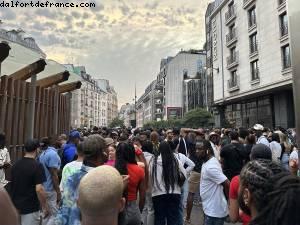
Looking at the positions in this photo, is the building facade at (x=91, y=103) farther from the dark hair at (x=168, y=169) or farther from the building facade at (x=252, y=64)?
the dark hair at (x=168, y=169)

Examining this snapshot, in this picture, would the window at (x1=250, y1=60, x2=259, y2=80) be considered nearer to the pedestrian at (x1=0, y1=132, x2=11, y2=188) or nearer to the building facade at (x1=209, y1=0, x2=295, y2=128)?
the building facade at (x1=209, y1=0, x2=295, y2=128)

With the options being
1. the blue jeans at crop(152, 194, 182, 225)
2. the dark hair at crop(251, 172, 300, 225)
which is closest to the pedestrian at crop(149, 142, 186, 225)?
the blue jeans at crop(152, 194, 182, 225)

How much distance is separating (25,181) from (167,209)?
2280 millimetres

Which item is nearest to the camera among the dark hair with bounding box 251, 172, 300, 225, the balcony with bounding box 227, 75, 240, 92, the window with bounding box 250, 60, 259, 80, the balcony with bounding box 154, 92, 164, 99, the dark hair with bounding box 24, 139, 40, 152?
the dark hair with bounding box 251, 172, 300, 225

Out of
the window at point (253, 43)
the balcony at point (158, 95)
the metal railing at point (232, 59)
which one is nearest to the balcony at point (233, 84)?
the metal railing at point (232, 59)

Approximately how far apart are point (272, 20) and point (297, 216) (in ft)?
83.8

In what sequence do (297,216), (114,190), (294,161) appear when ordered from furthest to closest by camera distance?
1. (294,161)
2. (114,190)
3. (297,216)

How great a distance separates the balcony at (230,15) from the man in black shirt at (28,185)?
2962cm

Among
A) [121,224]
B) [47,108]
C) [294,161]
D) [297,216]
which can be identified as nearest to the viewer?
[297,216]

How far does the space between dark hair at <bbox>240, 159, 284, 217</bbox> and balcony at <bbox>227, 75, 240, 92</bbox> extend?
28902 mm

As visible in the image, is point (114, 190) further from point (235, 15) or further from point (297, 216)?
point (235, 15)

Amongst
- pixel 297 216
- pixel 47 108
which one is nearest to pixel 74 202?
pixel 297 216

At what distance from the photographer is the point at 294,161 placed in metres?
5.91

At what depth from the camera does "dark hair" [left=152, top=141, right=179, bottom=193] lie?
503 centimetres
